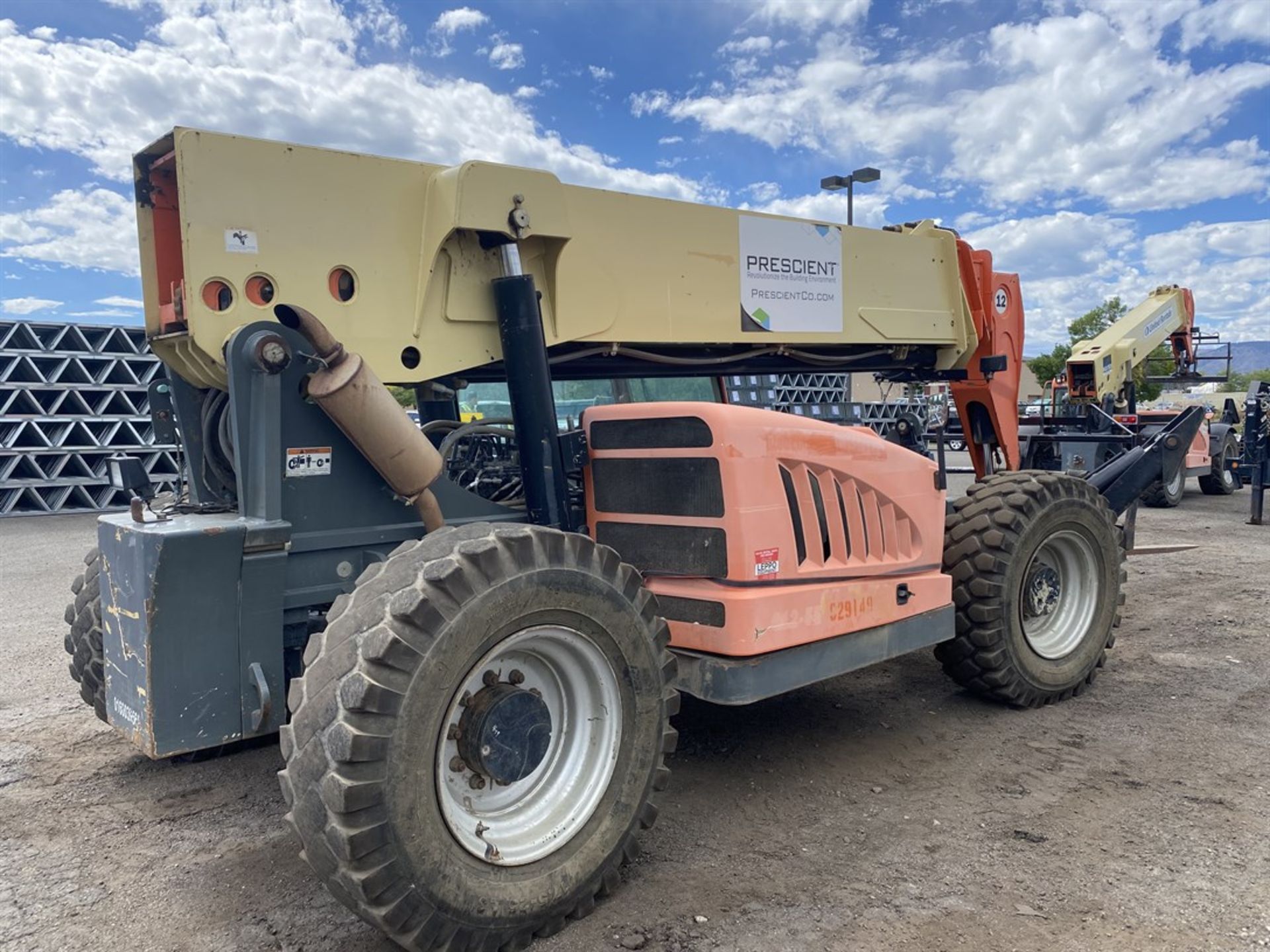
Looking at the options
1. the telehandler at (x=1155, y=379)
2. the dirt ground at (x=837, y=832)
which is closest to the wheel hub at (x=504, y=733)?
the dirt ground at (x=837, y=832)

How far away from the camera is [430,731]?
2740 millimetres

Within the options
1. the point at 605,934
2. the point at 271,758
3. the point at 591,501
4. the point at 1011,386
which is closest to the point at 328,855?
the point at 605,934

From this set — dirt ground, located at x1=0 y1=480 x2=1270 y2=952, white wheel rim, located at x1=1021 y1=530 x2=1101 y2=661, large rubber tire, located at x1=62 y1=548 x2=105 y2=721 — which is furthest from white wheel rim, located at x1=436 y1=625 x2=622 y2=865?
white wheel rim, located at x1=1021 y1=530 x2=1101 y2=661

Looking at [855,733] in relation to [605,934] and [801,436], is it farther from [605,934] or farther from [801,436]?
[605,934]

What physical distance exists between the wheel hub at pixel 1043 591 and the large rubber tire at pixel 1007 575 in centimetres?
12

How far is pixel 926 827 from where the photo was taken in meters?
3.80

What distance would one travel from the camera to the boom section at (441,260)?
3.32 m

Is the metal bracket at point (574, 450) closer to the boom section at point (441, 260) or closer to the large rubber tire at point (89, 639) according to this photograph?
the boom section at point (441, 260)

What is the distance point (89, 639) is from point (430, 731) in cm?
243

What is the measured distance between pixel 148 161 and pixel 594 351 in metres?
1.80

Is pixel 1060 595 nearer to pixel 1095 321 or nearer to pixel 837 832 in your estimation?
pixel 837 832

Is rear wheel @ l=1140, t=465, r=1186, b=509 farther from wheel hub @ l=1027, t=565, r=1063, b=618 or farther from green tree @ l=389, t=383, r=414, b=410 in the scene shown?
green tree @ l=389, t=383, r=414, b=410

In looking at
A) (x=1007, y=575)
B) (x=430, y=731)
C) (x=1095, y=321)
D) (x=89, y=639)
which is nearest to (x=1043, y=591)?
(x=1007, y=575)

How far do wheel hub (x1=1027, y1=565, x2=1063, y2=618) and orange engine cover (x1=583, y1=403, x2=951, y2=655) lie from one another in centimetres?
118
